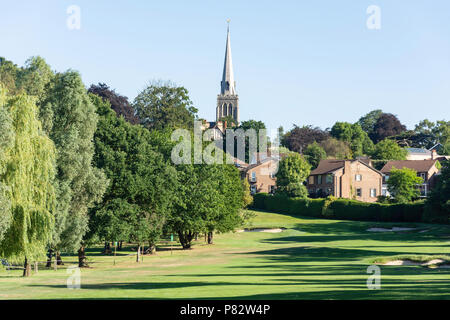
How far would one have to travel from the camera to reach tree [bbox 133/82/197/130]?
11350cm

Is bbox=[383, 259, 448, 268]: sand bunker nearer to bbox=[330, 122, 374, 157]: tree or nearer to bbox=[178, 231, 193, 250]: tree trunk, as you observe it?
bbox=[178, 231, 193, 250]: tree trunk

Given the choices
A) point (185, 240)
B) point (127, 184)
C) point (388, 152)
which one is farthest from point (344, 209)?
point (127, 184)

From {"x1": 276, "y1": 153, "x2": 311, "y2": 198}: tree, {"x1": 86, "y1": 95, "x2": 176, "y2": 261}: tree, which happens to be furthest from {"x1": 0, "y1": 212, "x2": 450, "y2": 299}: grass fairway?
{"x1": 276, "y1": 153, "x2": 311, "y2": 198}: tree

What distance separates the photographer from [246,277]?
35.3m

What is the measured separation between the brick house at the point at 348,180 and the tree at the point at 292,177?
4493mm

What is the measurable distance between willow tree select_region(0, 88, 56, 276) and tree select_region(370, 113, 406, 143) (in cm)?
16349

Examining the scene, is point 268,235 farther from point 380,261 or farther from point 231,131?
point 231,131

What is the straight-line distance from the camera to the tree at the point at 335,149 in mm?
161000

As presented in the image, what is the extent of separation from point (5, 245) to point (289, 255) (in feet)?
94.2

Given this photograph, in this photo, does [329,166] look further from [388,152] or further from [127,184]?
[127,184]

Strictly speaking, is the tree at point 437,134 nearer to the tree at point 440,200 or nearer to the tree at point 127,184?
the tree at point 440,200

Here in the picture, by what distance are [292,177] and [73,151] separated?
77516 millimetres

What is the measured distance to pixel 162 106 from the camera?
115125mm

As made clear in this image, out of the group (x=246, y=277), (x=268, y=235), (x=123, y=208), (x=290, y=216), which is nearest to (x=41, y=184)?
(x=246, y=277)
